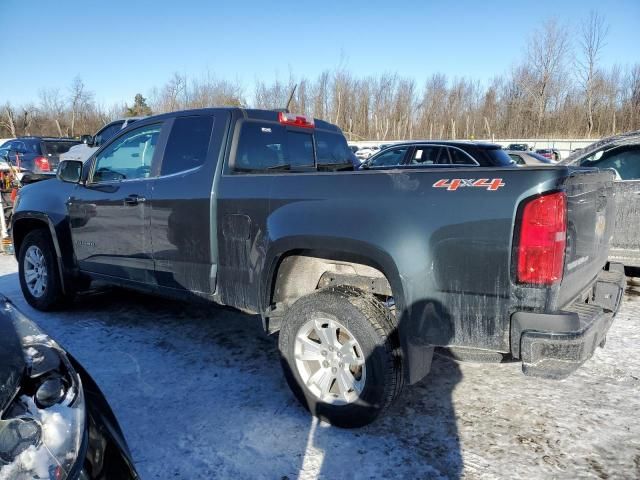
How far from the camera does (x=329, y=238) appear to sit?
2.78 meters

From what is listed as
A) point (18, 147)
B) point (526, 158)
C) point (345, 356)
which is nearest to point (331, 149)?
point (345, 356)

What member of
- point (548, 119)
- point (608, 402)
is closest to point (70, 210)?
point (608, 402)

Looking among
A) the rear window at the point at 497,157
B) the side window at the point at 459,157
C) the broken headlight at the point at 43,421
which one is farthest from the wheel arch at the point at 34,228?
the rear window at the point at 497,157

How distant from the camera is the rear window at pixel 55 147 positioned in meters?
14.4

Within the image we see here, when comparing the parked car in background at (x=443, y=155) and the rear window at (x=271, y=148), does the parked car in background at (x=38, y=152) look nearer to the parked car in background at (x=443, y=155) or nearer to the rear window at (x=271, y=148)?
the parked car in background at (x=443, y=155)

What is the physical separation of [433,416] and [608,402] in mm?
1190

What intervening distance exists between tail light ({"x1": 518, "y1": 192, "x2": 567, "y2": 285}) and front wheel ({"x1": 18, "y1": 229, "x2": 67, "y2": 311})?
177 inches

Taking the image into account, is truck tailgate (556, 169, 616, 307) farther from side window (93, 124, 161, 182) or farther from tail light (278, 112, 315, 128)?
side window (93, 124, 161, 182)

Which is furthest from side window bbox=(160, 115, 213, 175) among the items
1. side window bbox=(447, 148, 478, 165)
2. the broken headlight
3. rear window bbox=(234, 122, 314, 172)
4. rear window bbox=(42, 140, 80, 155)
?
rear window bbox=(42, 140, 80, 155)

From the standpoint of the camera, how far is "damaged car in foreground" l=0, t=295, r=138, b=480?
137 cm

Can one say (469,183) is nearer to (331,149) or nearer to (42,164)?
(331,149)

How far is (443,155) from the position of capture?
362 inches

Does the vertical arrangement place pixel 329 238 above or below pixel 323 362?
above

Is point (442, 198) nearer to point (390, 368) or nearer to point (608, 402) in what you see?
point (390, 368)
